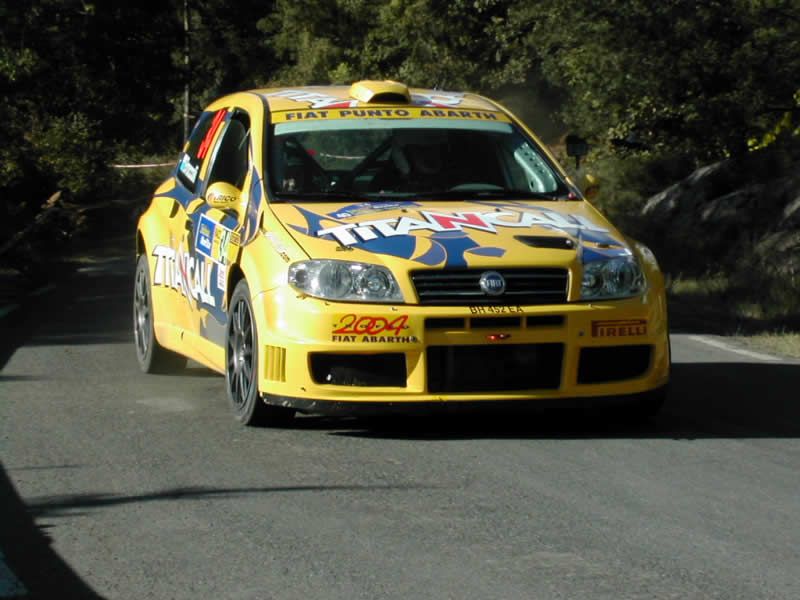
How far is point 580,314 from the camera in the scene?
7.67m

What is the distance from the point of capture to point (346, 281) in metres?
7.62

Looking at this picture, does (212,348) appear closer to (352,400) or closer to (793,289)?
(352,400)

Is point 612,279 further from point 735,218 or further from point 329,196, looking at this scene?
point 735,218

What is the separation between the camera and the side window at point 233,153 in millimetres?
9164

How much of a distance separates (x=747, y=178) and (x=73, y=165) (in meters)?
9.68

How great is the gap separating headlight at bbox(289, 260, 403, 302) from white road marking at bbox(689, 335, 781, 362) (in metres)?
4.35

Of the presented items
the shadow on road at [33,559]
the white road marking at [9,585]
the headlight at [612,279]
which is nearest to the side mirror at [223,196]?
the headlight at [612,279]

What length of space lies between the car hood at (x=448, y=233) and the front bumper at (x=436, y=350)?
239 millimetres

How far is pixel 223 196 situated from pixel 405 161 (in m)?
1.03

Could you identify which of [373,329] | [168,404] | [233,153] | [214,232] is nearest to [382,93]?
[233,153]

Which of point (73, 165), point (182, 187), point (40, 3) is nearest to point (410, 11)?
point (40, 3)

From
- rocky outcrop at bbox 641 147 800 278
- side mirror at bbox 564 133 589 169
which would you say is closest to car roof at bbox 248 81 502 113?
side mirror at bbox 564 133 589 169

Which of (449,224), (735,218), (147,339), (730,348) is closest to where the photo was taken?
(449,224)

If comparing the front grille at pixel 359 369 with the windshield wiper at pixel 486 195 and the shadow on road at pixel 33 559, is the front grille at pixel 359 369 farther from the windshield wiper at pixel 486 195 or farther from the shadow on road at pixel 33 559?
the shadow on road at pixel 33 559
